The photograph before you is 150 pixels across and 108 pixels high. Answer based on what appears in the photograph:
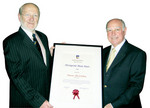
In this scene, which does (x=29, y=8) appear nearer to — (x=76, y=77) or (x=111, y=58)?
(x=76, y=77)

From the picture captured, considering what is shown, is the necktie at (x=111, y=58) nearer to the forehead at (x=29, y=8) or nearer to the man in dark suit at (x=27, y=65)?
the man in dark suit at (x=27, y=65)

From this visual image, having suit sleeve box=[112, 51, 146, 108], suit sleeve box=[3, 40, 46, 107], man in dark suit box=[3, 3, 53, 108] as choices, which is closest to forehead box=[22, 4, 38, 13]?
A: man in dark suit box=[3, 3, 53, 108]

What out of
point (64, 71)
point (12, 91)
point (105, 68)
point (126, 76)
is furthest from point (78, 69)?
point (12, 91)

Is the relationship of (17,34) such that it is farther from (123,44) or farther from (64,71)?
(123,44)

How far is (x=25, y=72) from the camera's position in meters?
2.67

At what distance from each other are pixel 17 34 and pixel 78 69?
112 centimetres

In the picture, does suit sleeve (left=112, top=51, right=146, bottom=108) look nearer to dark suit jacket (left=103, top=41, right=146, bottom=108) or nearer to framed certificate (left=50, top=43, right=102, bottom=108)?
dark suit jacket (left=103, top=41, right=146, bottom=108)

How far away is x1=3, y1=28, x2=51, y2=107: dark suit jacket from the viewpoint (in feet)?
8.48

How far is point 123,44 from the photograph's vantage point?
2842mm

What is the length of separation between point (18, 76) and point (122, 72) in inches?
62.8

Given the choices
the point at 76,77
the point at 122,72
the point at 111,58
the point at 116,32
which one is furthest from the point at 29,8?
the point at 122,72

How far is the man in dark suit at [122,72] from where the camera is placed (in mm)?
2615

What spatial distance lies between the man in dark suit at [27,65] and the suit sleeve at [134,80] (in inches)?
43.4

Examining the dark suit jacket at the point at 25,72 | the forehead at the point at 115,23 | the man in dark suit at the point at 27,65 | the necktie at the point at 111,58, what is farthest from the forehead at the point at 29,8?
the necktie at the point at 111,58
